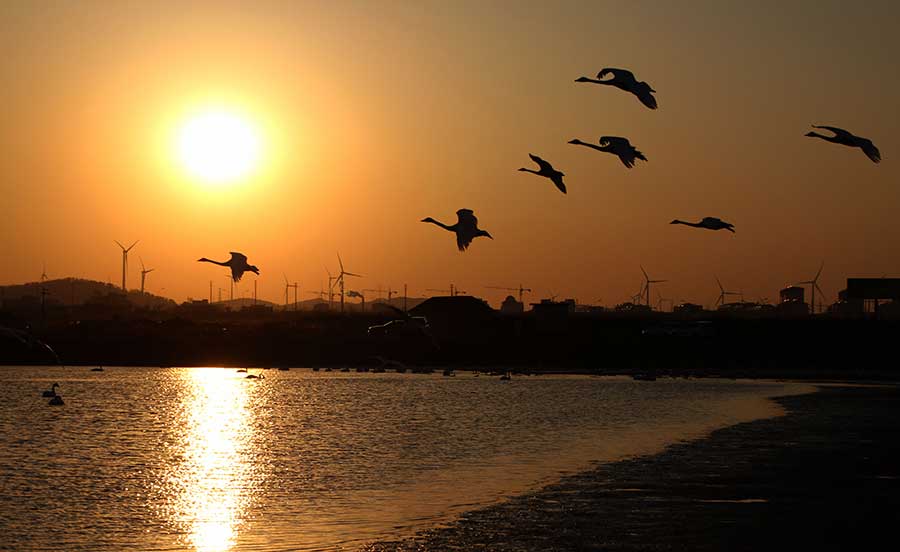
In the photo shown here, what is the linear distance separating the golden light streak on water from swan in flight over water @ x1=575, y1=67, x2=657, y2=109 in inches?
690

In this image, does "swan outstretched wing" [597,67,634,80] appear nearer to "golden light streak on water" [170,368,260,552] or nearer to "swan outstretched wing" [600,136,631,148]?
"swan outstretched wing" [600,136,631,148]

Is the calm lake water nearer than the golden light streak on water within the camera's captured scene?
No

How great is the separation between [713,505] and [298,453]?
2925 centimetres

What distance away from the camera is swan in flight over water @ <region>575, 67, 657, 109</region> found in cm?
3894

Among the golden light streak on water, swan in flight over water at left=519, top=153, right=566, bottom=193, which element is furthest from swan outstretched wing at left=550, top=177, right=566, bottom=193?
the golden light streak on water

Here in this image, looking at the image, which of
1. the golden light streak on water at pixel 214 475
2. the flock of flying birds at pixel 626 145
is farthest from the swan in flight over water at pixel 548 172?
the golden light streak on water at pixel 214 475

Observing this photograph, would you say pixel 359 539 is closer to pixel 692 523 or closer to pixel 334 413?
pixel 692 523

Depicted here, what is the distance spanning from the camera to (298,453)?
63844 millimetres

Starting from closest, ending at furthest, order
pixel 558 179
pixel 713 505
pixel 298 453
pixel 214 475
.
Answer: pixel 713 505, pixel 558 179, pixel 214 475, pixel 298 453

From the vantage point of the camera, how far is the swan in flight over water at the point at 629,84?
128 ft

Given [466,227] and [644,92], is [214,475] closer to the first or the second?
[466,227]

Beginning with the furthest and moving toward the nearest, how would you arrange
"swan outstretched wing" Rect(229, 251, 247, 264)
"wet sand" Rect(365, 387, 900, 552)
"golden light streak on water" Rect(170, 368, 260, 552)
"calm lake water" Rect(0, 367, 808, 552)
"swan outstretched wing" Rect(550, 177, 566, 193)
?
1. "swan outstretched wing" Rect(229, 251, 247, 264)
2. "swan outstretched wing" Rect(550, 177, 566, 193)
3. "calm lake water" Rect(0, 367, 808, 552)
4. "golden light streak on water" Rect(170, 368, 260, 552)
5. "wet sand" Rect(365, 387, 900, 552)

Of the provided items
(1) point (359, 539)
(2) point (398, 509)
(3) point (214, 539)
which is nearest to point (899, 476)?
(2) point (398, 509)

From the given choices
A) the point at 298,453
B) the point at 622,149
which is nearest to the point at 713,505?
the point at 622,149
